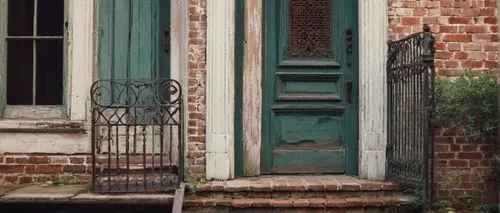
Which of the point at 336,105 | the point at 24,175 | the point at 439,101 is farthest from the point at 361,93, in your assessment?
the point at 24,175

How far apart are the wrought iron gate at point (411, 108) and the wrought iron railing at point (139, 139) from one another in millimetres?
1903

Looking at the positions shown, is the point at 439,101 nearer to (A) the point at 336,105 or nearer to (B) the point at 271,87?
(A) the point at 336,105

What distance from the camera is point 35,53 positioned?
5969 mm

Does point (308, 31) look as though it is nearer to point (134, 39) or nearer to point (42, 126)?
point (134, 39)

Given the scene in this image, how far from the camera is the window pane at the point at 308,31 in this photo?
5914 millimetres

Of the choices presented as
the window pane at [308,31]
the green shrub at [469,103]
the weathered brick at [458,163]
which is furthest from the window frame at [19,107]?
the weathered brick at [458,163]

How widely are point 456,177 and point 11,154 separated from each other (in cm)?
419

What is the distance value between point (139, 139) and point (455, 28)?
125 inches

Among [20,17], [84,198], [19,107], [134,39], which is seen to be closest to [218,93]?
[134,39]

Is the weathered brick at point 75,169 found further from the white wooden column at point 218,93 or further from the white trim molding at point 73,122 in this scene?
the white wooden column at point 218,93

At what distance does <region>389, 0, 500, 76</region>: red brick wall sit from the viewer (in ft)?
18.6

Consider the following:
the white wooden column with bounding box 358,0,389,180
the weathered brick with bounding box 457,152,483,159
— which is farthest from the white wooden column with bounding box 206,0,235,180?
the weathered brick with bounding box 457,152,483,159

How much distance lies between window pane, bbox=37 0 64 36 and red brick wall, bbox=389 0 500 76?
319 centimetres

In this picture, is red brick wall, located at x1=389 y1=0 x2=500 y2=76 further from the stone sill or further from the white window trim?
the stone sill
